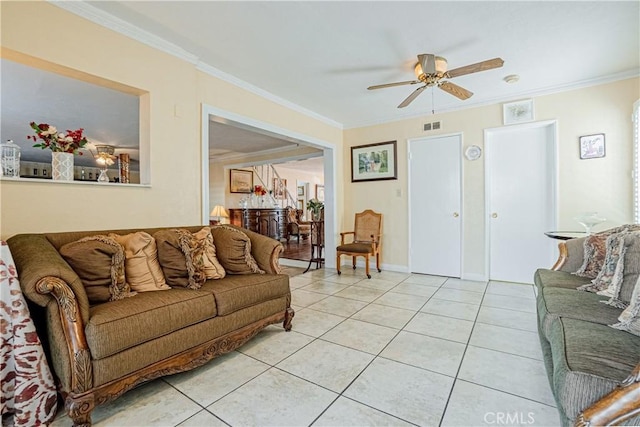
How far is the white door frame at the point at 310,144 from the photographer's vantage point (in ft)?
9.47

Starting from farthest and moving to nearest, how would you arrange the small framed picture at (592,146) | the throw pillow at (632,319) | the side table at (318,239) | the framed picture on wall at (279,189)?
1. the framed picture on wall at (279,189)
2. the side table at (318,239)
3. the small framed picture at (592,146)
4. the throw pillow at (632,319)

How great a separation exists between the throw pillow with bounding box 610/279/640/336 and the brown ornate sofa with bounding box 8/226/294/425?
6.79 feet

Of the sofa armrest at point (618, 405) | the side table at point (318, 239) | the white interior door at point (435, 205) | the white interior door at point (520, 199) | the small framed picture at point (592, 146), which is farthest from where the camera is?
the side table at point (318, 239)

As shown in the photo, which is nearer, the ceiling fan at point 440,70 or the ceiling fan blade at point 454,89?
the ceiling fan at point 440,70

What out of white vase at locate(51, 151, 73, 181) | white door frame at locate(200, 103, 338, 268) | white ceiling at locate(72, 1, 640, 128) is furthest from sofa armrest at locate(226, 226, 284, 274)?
white ceiling at locate(72, 1, 640, 128)

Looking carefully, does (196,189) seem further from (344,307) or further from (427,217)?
(427,217)

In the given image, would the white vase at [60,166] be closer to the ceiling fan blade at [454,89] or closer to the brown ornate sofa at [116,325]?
the brown ornate sofa at [116,325]

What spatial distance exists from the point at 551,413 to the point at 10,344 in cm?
269

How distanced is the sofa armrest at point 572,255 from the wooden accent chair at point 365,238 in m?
2.26

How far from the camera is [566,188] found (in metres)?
3.48

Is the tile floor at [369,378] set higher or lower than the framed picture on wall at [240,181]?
lower

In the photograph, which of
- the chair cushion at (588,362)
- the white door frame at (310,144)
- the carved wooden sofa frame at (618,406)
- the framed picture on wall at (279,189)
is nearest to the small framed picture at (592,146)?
the chair cushion at (588,362)

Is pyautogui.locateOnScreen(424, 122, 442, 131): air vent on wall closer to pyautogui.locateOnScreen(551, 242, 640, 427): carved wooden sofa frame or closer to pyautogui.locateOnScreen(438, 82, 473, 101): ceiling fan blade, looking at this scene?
pyautogui.locateOnScreen(438, 82, 473, 101): ceiling fan blade

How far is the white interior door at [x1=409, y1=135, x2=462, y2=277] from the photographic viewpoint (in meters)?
4.23
